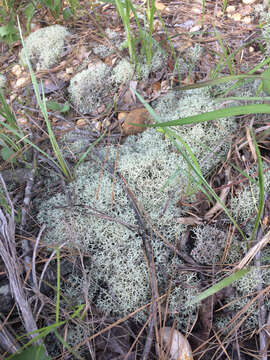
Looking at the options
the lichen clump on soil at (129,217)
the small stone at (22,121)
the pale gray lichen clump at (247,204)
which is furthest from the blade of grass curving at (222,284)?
the small stone at (22,121)

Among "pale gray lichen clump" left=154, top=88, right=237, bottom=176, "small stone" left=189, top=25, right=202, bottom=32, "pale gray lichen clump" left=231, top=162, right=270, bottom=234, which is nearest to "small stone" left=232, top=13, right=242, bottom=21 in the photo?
"small stone" left=189, top=25, right=202, bottom=32

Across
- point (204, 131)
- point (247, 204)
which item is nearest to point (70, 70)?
point (204, 131)

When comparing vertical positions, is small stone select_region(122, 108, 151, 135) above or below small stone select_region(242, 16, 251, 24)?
below

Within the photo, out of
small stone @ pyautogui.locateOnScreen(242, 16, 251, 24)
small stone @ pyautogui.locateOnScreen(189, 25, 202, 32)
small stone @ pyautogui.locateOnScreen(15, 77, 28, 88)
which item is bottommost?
small stone @ pyautogui.locateOnScreen(15, 77, 28, 88)

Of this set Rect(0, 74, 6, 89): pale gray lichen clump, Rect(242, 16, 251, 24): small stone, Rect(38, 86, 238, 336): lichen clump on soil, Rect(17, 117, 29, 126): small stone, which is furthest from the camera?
Rect(0, 74, 6, 89): pale gray lichen clump

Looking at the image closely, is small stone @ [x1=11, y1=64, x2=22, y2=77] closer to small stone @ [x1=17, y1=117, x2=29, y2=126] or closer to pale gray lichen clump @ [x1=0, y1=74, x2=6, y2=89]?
pale gray lichen clump @ [x1=0, y1=74, x2=6, y2=89]

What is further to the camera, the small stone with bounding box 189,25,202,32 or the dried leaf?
the small stone with bounding box 189,25,202,32
